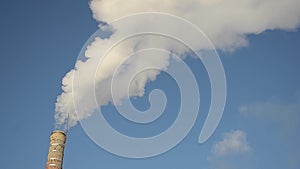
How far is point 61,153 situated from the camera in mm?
63438

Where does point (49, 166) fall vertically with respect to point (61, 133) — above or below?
below

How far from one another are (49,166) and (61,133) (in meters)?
6.14

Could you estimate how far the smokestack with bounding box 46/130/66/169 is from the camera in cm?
6182

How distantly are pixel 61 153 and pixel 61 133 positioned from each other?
361cm

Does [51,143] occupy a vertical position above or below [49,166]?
above

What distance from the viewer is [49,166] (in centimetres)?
6153

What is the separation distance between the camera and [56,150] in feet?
207

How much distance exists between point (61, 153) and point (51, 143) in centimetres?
251

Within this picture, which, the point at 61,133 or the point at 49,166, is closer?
the point at 49,166

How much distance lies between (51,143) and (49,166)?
4.25 meters

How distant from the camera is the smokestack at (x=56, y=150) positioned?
6182 cm

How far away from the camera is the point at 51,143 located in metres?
64.4
